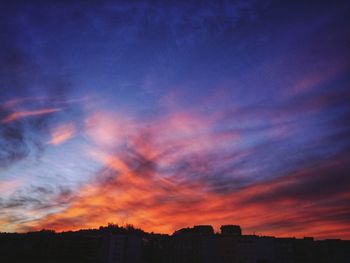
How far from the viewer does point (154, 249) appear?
146 metres

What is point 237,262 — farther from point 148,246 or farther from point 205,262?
point 148,246

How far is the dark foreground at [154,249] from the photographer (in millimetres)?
135375

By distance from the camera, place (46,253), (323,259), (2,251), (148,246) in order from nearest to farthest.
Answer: (2,251), (46,253), (148,246), (323,259)

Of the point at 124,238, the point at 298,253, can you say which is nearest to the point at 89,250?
the point at 124,238

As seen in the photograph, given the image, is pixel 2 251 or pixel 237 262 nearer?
pixel 2 251

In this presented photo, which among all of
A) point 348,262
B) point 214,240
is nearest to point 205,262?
point 214,240

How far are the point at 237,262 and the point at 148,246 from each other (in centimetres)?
3886

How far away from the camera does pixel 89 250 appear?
14038 cm

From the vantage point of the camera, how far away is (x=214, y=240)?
143m

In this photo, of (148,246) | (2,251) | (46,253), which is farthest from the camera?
(148,246)

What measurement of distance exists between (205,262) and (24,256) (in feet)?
237

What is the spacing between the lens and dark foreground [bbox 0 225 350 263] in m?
135

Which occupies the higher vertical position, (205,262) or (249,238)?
(249,238)

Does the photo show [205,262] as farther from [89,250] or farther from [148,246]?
[89,250]
